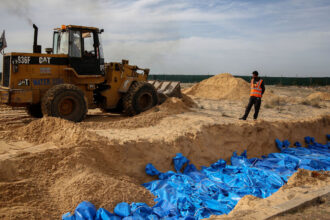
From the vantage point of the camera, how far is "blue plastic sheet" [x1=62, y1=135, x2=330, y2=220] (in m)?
4.16

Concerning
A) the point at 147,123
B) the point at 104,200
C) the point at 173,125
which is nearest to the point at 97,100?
the point at 147,123

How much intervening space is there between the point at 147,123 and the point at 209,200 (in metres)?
3.92

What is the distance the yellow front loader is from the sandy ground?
803mm

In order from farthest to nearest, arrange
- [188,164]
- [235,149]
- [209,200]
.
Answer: [235,149], [188,164], [209,200]

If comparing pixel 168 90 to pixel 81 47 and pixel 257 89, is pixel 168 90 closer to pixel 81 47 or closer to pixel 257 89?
pixel 257 89

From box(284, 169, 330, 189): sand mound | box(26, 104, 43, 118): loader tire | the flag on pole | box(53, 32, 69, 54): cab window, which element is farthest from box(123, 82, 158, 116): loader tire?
box(284, 169, 330, 189): sand mound

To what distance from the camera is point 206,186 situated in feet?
17.6

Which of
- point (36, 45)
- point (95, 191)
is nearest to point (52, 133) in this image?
point (95, 191)

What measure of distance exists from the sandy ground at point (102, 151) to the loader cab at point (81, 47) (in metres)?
1.73

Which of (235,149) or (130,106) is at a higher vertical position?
(130,106)

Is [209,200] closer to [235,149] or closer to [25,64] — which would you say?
[235,149]

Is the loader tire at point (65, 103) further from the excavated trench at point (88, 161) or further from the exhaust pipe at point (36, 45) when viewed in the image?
the excavated trench at point (88, 161)

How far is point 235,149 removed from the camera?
24.6 ft

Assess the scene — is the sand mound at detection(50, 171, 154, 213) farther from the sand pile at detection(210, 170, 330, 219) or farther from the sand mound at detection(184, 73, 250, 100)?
the sand mound at detection(184, 73, 250, 100)
